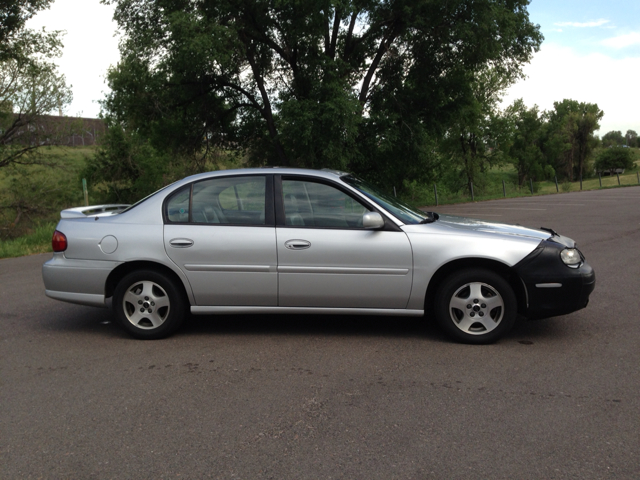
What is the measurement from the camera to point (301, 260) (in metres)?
5.50

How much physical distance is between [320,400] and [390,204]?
2.34 metres

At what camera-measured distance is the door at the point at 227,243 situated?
18.2ft

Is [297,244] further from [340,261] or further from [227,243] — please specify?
[227,243]

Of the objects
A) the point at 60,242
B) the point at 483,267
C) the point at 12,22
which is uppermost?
the point at 12,22

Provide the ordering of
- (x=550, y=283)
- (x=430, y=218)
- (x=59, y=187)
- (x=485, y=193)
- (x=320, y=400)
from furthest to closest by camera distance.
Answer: (x=485, y=193), (x=59, y=187), (x=430, y=218), (x=550, y=283), (x=320, y=400)

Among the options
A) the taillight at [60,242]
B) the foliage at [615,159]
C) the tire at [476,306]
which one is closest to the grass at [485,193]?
the tire at [476,306]

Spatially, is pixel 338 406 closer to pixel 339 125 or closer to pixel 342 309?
pixel 342 309

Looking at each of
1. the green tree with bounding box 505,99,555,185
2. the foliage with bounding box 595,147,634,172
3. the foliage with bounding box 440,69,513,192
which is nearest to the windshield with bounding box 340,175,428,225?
the foliage with bounding box 440,69,513,192

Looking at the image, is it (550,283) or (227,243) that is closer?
(550,283)

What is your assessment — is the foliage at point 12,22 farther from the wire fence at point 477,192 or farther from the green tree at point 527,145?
the green tree at point 527,145

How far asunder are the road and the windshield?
1062 millimetres

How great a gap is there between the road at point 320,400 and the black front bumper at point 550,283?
34 cm

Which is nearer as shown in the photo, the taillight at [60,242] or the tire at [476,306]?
the tire at [476,306]

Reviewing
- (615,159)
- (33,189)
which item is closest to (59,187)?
(33,189)
